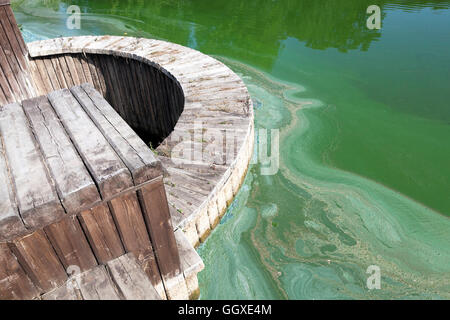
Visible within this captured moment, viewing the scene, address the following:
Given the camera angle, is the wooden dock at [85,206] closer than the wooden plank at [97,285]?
Yes

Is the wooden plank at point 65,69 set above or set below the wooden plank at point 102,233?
below

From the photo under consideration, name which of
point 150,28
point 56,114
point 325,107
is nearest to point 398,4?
point 325,107

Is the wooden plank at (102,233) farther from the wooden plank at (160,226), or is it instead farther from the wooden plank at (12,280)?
the wooden plank at (12,280)

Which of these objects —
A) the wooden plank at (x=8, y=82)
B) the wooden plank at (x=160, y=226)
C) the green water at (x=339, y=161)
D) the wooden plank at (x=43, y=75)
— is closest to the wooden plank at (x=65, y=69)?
the wooden plank at (x=43, y=75)

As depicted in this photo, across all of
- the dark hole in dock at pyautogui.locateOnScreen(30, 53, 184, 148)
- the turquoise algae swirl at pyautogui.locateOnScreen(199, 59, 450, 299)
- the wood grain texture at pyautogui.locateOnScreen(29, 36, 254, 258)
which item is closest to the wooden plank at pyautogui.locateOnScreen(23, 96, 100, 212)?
the wood grain texture at pyautogui.locateOnScreen(29, 36, 254, 258)

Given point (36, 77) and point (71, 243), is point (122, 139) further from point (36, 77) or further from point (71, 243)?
point (36, 77)

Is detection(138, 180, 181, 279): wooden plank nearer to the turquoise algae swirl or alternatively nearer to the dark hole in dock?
the turquoise algae swirl
